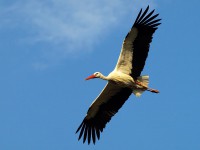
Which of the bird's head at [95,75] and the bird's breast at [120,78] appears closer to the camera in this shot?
the bird's breast at [120,78]

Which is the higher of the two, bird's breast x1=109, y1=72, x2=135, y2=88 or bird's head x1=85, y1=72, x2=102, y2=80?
bird's head x1=85, y1=72, x2=102, y2=80

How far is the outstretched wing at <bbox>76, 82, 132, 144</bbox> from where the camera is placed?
20.8 m

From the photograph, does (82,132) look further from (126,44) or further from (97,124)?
(126,44)

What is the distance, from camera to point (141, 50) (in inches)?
786

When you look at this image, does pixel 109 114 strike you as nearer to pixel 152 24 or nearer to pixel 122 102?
pixel 122 102

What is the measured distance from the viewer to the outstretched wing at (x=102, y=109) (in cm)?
2078

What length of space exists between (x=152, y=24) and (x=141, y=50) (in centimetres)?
79

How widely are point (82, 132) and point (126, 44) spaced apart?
3096 mm

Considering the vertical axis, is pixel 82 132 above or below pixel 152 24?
below

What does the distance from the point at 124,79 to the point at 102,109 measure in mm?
1404

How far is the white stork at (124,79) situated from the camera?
19.9 meters

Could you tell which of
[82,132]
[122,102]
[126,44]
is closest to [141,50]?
[126,44]

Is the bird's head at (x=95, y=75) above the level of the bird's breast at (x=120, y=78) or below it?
above

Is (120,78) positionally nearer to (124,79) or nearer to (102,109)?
(124,79)
